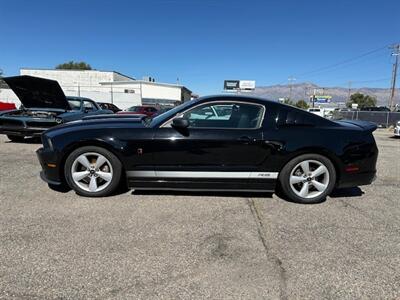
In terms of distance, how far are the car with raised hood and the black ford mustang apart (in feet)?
16.0

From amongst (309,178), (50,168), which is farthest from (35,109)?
(309,178)

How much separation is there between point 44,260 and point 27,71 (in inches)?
2609

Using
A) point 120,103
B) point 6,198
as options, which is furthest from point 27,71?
point 6,198

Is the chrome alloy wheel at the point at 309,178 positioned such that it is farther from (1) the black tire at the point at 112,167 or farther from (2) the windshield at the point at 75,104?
(2) the windshield at the point at 75,104

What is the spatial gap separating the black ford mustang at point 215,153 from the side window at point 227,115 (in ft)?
0.05

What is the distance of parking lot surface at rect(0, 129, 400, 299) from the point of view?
2355 millimetres

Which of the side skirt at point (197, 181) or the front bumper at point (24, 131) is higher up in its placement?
the front bumper at point (24, 131)

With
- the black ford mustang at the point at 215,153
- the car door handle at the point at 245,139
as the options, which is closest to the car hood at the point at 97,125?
the black ford mustang at the point at 215,153

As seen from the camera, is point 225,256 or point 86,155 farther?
point 86,155

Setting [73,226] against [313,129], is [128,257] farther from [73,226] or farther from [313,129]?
[313,129]

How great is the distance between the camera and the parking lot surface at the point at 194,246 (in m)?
2.36

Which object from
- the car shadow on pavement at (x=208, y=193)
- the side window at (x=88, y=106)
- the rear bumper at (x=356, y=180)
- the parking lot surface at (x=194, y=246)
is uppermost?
the side window at (x=88, y=106)

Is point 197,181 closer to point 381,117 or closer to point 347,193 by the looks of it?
point 347,193

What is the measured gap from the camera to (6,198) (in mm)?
4117
